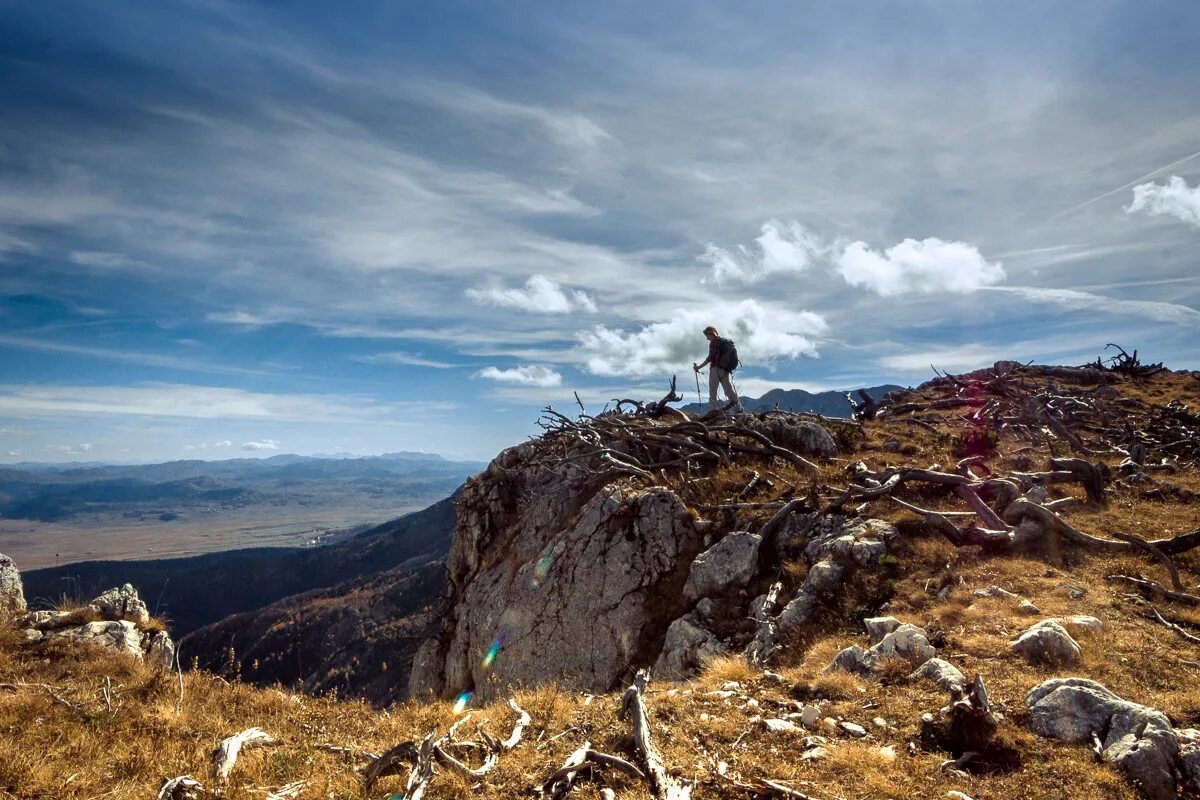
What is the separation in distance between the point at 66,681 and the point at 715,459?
57.4ft

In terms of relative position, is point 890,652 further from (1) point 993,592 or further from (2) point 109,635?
(2) point 109,635

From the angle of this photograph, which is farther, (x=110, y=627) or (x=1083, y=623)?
(x=110, y=627)

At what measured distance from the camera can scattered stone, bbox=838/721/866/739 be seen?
6.95 metres

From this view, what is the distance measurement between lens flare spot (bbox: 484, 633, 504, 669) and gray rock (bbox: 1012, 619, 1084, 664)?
1435 cm

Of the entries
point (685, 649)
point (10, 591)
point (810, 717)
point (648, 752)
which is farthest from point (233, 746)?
point (10, 591)

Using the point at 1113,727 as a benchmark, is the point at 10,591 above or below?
below

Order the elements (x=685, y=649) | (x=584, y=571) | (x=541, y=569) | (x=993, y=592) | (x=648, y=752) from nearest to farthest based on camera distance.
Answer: (x=648, y=752), (x=993, y=592), (x=685, y=649), (x=584, y=571), (x=541, y=569)

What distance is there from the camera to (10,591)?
1473cm

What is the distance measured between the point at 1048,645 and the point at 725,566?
710 cm

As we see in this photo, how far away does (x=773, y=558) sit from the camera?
14.4 meters

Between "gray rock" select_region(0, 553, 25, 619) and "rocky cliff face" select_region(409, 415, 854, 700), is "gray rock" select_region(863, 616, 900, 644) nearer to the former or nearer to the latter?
"rocky cliff face" select_region(409, 415, 854, 700)

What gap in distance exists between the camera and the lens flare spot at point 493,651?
1828 cm

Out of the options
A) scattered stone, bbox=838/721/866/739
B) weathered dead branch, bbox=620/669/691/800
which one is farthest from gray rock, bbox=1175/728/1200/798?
weathered dead branch, bbox=620/669/691/800

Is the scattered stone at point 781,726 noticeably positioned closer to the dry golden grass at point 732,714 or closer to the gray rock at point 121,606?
the dry golden grass at point 732,714
